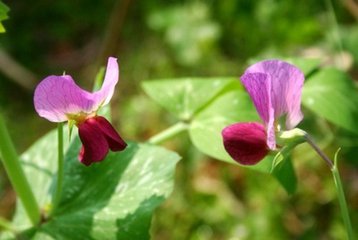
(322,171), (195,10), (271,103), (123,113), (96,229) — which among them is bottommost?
(322,171)

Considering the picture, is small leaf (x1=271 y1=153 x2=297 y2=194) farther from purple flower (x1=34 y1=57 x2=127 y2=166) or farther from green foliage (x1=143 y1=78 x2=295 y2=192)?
purple flower (x1=34 y1=57 x2=127 y2=166)

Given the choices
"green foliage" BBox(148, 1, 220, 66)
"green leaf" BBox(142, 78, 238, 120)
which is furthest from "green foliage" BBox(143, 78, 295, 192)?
"green foliage" BBox(148, 1, 220, 66)

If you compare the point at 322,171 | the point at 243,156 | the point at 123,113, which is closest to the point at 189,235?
the point at 322,171

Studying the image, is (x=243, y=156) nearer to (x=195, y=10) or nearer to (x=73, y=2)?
(x=195, y=10)

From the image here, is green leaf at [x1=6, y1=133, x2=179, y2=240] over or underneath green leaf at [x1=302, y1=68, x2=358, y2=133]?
over

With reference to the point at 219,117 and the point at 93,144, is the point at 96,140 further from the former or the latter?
the point at 219,117

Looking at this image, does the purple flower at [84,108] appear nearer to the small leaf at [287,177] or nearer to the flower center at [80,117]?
the flower center at [80,117]
